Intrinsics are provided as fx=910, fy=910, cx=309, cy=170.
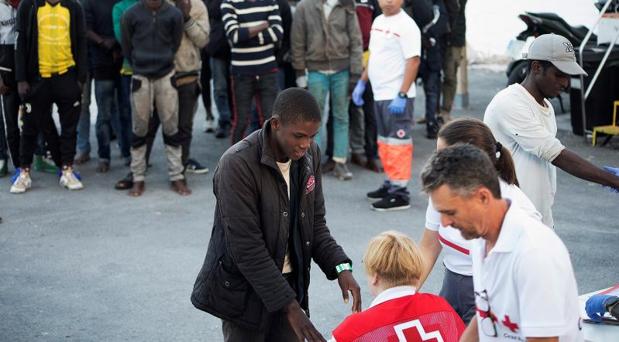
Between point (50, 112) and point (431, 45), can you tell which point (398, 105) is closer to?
point (431, 45)

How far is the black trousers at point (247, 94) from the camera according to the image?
9852mm

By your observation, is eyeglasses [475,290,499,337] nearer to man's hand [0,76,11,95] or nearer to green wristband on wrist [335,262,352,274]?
green wristband on wrist [335,262,352,274]

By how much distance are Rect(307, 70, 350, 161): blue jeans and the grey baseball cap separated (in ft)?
16.0

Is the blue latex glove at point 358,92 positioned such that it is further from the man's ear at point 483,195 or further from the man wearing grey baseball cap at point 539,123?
the man's ear at point 483,195

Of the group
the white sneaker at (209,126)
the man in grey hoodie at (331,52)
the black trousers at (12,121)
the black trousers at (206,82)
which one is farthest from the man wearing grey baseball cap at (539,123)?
the white sneaker at (209,126)

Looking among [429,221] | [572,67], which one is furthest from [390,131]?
[429,221]

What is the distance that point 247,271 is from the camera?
4145 millimetres

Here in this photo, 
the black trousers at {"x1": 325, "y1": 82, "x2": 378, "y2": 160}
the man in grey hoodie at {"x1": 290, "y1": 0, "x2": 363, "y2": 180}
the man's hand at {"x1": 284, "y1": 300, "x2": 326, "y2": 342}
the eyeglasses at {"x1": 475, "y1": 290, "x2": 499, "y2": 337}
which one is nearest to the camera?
the eyeglasses at {"x1": 475, "y1": 290, "x2": 499, "y2": 337}

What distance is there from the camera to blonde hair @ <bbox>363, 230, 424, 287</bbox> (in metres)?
3.92

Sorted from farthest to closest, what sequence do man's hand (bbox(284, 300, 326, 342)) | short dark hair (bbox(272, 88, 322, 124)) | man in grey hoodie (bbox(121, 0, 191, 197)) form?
man in grey hoodie (bbox(121, 0, 191, 197))
short dark hair (bbox(272, 88, 322, 124))
man's hand (bbox(284, 300, 326, 342))

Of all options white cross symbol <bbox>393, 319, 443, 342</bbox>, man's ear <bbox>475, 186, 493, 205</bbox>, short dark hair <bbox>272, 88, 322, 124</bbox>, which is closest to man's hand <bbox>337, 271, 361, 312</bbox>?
white cross symbol <bbox>393, 319, 443, 342</bbox>

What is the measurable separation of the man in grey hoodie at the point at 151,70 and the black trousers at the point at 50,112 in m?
0.72

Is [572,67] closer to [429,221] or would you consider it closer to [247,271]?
[429,221]

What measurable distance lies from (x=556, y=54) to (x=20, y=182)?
6.32 meters
